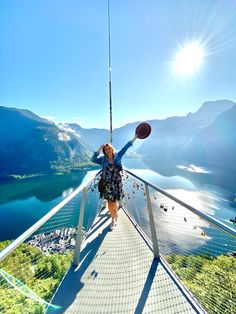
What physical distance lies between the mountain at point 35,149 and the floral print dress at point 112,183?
11008 cm

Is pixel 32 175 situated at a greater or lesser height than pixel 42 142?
lesser

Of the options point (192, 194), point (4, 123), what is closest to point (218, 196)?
point (192, 194)

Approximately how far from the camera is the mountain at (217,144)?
12122 centimetres

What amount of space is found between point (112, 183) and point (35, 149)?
443 feet

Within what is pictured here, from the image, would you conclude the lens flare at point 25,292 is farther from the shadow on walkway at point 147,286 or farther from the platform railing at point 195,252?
the platform railing at point 195,252

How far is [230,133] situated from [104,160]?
160 m

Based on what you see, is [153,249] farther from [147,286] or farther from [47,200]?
[47,200]

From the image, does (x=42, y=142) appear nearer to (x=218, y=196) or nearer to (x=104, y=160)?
(x=218, y=196)

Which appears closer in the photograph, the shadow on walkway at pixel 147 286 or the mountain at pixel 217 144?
the shadow on walkway at pixel 147 286

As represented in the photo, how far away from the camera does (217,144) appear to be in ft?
459

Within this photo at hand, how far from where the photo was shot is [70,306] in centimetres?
189

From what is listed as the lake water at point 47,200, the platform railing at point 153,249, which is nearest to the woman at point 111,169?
the platform railing at point 153,249

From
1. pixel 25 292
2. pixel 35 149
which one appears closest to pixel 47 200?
pixel 25 292

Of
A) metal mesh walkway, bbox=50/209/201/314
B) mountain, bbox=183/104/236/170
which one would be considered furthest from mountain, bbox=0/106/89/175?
metal mesh walkway, bbox=50/209/201/314
